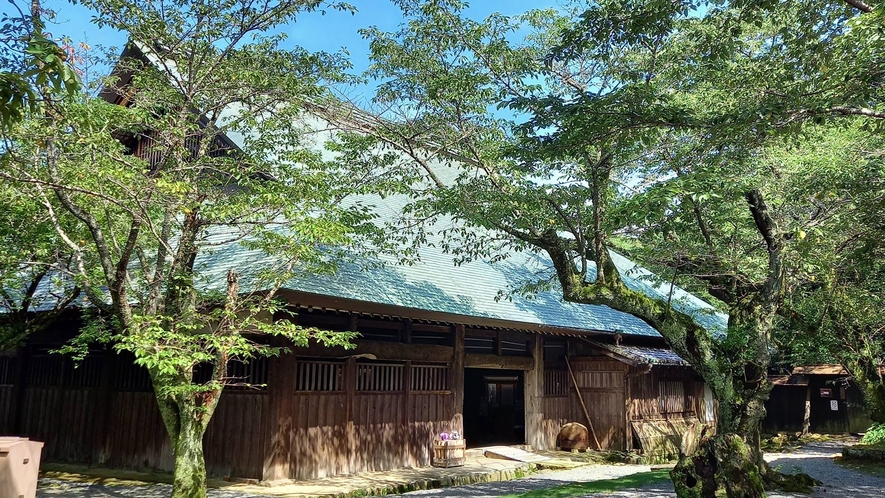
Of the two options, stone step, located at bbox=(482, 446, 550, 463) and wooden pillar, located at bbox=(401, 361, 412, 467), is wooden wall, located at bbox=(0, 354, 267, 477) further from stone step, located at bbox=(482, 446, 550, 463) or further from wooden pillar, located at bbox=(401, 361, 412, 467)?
stone step, located at bbox=(482, 446, 550, 463)

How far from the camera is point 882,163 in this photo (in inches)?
366

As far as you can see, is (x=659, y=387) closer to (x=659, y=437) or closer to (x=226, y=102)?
(x=659, y=437)

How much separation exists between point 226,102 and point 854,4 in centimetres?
735

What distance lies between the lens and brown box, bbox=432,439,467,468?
12367mm

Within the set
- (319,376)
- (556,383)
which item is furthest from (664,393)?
(319,376)

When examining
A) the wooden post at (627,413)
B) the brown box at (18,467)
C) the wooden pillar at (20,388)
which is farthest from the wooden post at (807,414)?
the wooden pillar at (20,388)

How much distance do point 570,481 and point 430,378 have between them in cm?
318

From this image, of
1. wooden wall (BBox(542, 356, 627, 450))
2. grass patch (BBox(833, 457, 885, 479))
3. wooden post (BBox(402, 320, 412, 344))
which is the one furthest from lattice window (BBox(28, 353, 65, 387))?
grass patch (BBox(833, 457, 885, 479))

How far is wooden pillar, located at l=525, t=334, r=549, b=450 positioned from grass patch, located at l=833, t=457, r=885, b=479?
6.23 meters

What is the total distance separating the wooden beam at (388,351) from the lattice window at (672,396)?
22.6ft

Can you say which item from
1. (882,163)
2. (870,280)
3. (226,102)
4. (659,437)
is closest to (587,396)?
(659,437)

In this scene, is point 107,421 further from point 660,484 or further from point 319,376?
point 660,484

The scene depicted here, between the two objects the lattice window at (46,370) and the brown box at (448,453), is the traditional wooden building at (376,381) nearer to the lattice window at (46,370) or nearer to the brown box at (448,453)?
the lattice window at (46,370)

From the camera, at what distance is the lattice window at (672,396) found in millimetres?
17016
